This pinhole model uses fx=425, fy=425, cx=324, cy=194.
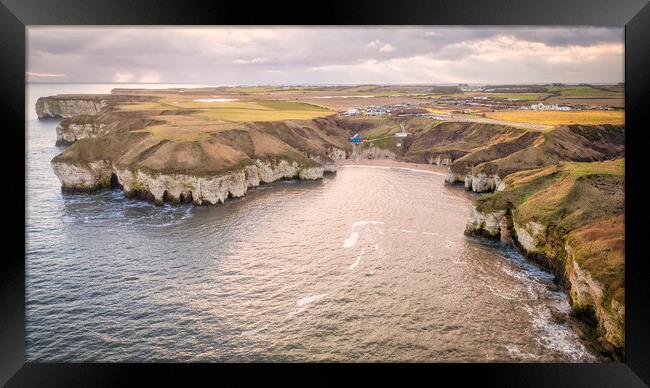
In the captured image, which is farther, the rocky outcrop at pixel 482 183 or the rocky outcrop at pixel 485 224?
the rocky outcrop at pixel 482 183

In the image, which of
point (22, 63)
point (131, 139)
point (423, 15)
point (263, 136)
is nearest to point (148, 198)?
point (131, 139)

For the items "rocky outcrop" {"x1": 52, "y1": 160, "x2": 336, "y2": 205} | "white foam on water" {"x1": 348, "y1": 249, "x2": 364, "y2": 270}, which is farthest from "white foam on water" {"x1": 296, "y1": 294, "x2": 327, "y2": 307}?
"rocky outcrop" {"x1": 52, "y1": 160, "x2": 336, "y2": 205}

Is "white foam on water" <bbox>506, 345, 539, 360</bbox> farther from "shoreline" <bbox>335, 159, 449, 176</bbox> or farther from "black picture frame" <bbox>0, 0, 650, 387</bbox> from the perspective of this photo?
"shoreline" <bbox>335, 159, 449, 176</bbox>

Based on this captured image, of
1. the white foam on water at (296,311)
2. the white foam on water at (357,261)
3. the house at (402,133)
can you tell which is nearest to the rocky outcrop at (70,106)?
the white foam on water at (296,311)

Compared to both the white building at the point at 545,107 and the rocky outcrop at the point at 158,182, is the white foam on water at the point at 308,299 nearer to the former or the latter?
the rocky outcrop at the point at 158,182

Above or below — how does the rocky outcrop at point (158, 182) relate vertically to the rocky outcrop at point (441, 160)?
below

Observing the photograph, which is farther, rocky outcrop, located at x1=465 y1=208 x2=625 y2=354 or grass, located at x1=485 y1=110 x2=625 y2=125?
grass, located at x1=485 y1=110 x2=625 y2=125

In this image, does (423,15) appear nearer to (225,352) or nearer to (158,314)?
(225,352)
